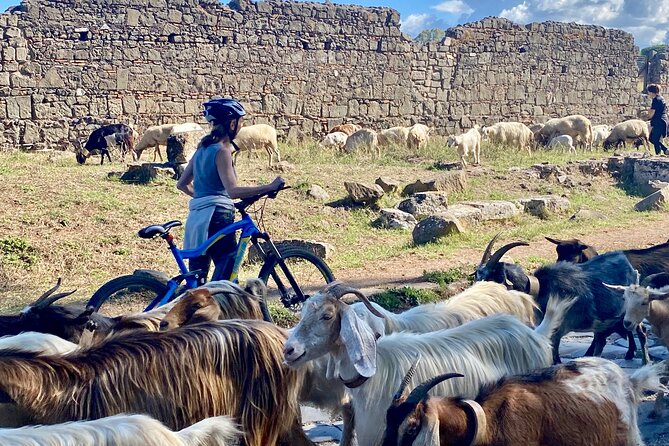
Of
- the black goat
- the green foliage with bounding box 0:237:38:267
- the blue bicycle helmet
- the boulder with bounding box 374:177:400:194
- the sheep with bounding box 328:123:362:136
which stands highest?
the sheep with bounding box 328:123:362:136

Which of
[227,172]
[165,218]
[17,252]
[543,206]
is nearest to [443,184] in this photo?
[543,206]

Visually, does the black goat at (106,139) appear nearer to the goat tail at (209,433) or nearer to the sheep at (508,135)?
the sheep at (508,135)

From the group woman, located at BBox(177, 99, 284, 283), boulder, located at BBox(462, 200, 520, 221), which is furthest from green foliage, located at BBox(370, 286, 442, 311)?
boulder, located at BBox(462, 200, 520, 221)

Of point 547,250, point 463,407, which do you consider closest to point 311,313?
point 463,407

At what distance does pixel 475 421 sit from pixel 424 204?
9.61 metres

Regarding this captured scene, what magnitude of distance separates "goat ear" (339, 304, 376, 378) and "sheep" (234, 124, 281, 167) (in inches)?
547

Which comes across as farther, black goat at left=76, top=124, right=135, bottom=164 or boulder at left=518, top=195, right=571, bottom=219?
black goat at left=76, top=124, right=135, bottom=164

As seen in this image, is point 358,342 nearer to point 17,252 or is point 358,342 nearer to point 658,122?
point 17,252

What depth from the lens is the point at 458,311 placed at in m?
5.59

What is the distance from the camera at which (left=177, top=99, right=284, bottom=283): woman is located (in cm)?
604

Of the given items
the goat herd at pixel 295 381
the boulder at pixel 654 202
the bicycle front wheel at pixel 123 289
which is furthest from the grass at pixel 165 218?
the goat herd at pixel 295 381

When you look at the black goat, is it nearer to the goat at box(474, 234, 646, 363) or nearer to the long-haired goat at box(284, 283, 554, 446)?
the goat at box(474, 234, 646, 363)

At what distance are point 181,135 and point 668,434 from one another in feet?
35.0

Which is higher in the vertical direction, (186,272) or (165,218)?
(186,272)
